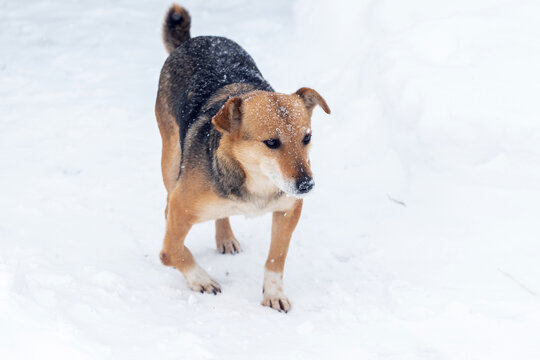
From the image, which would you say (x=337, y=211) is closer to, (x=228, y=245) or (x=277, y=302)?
(x=228, y=245)

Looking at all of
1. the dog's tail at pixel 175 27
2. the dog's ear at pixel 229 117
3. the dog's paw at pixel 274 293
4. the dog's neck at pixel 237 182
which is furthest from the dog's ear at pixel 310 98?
the dog's tail at pixel 175 27

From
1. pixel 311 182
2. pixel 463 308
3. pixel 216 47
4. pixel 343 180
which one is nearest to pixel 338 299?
pixel 463 308

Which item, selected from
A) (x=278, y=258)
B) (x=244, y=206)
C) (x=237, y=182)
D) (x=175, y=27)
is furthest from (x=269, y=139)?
(x=175, y=27)

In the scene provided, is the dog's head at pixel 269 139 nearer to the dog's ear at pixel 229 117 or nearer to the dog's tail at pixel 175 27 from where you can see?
the dog's ear at pixel 229 117

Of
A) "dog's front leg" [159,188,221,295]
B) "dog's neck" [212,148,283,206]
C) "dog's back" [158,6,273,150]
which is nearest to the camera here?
"dog's neck" [212,148,283,206]

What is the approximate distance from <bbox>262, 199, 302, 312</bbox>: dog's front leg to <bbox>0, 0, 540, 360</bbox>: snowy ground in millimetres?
102

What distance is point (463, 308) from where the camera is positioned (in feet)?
11.4

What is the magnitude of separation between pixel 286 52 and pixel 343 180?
3.18 metres

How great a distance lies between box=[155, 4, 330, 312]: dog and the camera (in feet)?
10.4

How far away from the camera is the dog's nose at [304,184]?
3.05 m

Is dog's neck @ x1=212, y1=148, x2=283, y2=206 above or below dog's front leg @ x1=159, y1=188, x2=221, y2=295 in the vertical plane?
above

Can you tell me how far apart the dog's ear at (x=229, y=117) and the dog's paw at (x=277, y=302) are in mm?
1213

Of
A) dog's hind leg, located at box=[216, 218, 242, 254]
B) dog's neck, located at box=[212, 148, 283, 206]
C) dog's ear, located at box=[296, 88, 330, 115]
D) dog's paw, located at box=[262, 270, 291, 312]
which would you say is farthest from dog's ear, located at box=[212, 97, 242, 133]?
dog's hind leg, located at box=[216, 218, 242, 254]

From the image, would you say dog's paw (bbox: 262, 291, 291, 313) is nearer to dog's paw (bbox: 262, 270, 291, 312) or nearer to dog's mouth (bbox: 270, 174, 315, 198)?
dog's paw (bbox: 262, 270, 291, 312)
